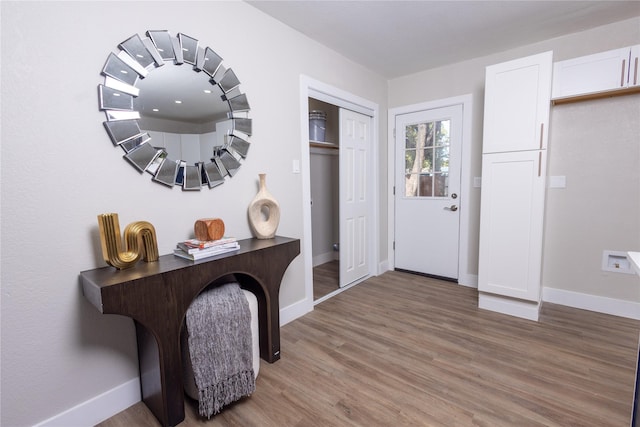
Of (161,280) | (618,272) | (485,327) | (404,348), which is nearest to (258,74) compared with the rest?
(161,280)

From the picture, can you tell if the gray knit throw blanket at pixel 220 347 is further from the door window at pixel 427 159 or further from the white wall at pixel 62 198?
the door window at pixel 427 159

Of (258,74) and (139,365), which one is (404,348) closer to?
(139,365)

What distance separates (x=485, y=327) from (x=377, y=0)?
253 centimetres

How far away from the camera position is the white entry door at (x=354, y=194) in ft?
9.89

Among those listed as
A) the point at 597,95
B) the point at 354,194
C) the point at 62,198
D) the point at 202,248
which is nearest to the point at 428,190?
the point at 354,194

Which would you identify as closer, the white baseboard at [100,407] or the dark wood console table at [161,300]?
the dark wood console table at [161,300]

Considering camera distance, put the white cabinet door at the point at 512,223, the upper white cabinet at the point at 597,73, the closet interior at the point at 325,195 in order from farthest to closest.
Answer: the closet interior at the point at 325,195, the white cabinet door at the point at 512,223, the upper white cabinet at the point at 597,73

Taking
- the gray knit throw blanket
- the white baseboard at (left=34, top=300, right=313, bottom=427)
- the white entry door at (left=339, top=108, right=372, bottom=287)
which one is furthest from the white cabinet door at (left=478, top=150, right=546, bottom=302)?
the white baseboard at (left=34, top=300, right=313, bottom=427)

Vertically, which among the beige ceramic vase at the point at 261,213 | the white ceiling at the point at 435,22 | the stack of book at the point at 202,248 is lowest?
the stack of book at the point at 202,248

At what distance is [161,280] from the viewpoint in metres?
1.29

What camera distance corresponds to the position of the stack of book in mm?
1510

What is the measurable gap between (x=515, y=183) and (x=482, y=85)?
1.19 m

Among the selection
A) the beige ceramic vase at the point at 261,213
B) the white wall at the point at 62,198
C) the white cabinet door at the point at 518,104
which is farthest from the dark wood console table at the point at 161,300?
the white cabinet door at the point at 518,104

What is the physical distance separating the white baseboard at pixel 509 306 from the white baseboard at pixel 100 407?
105 inches
